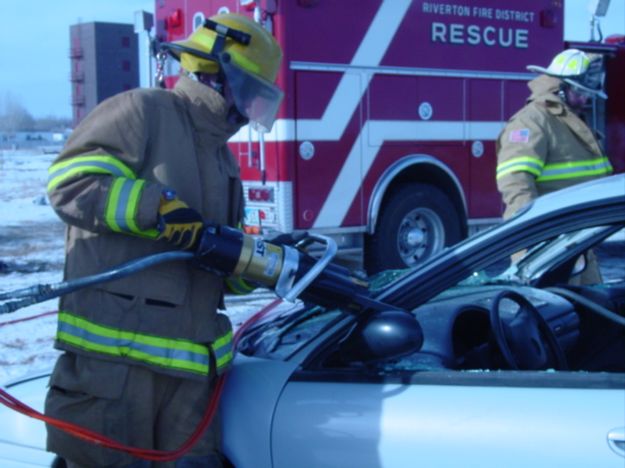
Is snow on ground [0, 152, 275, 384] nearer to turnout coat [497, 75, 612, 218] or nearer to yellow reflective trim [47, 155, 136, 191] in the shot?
yellow reflective trim [47, 155, 136, 191]

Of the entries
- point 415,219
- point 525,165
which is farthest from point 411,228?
point 525,165

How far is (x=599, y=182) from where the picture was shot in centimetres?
254

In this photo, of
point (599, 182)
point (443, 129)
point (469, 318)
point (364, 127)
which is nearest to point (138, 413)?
point (469, 318)

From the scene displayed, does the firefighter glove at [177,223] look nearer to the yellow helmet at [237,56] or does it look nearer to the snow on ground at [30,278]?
the yellow helmet at [237,56]

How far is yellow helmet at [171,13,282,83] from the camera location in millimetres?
2457

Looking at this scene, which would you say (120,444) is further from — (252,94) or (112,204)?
(252,94)

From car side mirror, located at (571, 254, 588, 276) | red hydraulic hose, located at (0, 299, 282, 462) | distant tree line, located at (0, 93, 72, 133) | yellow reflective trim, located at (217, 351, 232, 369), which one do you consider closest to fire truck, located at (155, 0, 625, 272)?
car side mirror, located at (571, 254, 588, 276)

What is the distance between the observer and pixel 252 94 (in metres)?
2.53

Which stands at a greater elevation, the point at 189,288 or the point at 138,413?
the point at 189,288

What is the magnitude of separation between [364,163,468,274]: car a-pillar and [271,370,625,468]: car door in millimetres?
5437

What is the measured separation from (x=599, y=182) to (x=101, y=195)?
4.62 feet

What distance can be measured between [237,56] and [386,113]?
5.41 m

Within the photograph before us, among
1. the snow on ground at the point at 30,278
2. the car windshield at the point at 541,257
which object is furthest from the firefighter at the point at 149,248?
the car windshield at the point at 541,257

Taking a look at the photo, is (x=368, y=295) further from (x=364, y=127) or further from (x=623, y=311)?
(x=364, y=127)
